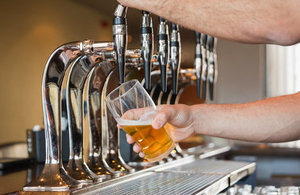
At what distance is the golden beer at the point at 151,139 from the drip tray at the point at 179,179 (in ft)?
0.77

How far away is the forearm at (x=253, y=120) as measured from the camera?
165 cm

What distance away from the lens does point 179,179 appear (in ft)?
6.15

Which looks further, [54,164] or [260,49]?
[260,49]

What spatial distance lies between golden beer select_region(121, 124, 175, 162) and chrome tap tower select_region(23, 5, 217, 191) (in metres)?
0.18

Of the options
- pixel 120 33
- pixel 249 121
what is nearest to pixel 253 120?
pixel 249 121

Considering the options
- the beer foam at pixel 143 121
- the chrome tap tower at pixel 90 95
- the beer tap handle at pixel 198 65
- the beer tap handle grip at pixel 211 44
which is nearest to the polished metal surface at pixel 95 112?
the chrome tap tower at pixel 90 95

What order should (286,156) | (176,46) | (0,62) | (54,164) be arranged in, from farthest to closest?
1. (286,156)
2. (0,62)
3. (176,46)
4. (54,164)

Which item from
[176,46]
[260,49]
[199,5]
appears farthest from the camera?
[260,49]

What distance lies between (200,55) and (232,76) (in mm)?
2363

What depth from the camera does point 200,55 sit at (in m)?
2.19

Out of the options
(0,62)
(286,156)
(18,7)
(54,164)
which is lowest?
(286,156)

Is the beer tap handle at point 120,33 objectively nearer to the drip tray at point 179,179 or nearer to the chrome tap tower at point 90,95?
the chrome tap tower at point 90,95

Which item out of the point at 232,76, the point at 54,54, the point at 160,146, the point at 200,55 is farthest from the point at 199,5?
the point at 232,76

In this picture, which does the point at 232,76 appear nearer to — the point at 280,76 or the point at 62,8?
the point at 280,76
